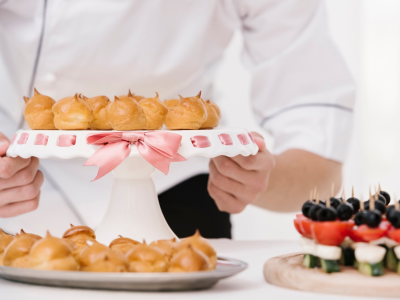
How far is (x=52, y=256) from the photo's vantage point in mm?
526

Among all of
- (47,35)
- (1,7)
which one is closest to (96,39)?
(47,35)

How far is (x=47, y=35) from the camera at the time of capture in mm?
1009

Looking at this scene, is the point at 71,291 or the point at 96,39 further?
the point at 96,39

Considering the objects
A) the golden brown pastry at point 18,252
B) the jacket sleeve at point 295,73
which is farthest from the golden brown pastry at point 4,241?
the jacket sleeve at point 295,73

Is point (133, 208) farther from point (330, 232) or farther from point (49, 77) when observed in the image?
point (49, 77)

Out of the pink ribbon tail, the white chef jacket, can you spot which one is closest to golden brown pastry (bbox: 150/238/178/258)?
the pink ribbon tail

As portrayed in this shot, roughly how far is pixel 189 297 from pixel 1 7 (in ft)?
2.51

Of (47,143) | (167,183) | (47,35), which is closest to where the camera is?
(47,143)

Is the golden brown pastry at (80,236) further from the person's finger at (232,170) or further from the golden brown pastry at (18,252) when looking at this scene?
the person's finger at (232,170)

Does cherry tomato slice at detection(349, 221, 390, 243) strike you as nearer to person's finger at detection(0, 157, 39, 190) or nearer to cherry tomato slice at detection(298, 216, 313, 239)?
cherry tomato slice at detection(298, 216, 313, 239)

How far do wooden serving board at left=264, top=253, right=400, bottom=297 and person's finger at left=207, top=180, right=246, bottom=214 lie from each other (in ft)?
1.30

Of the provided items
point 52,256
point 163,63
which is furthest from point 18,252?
point 163,63

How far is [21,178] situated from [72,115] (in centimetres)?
22

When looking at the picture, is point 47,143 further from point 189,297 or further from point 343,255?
point 343,255
